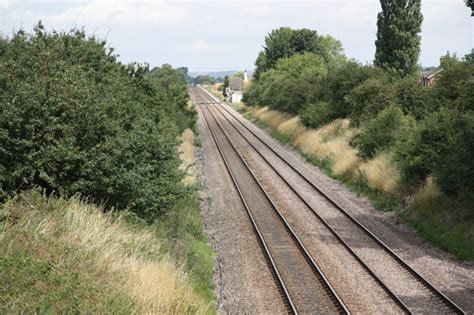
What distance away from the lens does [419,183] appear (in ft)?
68.8

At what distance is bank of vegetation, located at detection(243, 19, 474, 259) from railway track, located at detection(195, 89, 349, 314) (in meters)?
4.42

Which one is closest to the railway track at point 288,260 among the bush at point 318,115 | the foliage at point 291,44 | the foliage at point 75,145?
the foliage at point 75,145

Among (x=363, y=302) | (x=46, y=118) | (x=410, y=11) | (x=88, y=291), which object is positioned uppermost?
(x=410, y=11)

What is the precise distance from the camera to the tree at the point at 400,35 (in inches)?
2122

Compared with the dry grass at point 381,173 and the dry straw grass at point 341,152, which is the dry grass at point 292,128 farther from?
the dry grass at point 381,173

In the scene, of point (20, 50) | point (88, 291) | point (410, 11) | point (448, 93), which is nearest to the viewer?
point (88, 291)

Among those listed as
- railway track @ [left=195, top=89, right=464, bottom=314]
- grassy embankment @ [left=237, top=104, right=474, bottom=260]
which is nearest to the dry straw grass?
grassy embankment @ [left=237, top=104, right=474, bottom=260]

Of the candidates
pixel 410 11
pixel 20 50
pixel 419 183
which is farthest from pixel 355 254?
pixel 410 11

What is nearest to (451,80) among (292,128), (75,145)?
(75,145)

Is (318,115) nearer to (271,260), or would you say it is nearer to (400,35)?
(400,35)

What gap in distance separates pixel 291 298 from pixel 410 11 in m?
48.3

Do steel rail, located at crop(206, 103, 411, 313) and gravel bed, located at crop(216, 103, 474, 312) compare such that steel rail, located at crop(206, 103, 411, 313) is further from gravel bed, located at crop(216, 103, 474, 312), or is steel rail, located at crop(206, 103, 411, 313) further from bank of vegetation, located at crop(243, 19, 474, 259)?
bank of vegetation, located at crop(243, 19, 474, 259)

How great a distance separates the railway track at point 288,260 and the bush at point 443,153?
5.29 m

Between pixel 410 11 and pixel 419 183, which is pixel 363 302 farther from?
pixel 410 11
